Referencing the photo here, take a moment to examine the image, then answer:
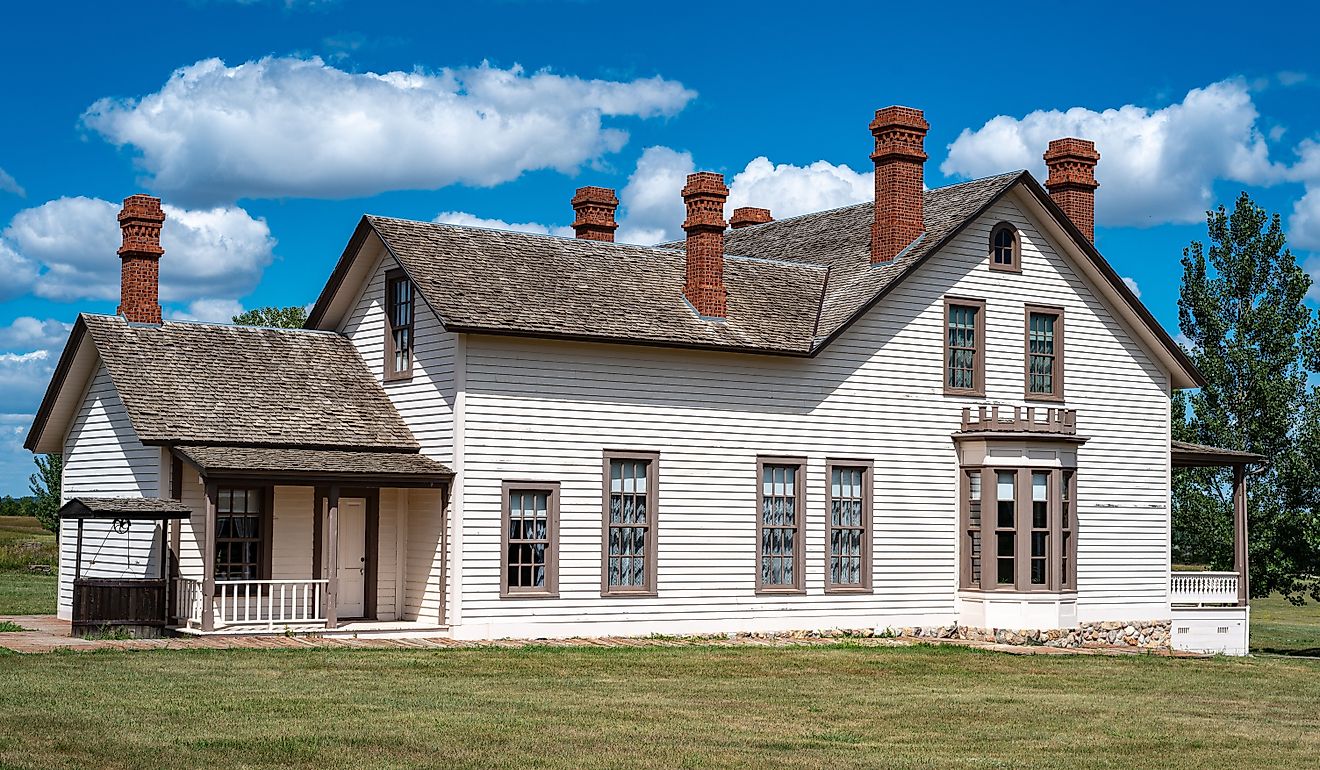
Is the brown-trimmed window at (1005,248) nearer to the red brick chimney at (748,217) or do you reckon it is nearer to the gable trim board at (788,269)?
the gable trim board at (788,269)

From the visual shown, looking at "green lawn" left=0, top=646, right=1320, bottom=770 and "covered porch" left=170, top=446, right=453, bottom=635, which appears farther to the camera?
"covered porch" left=170, top=446, right=453, bottom=635

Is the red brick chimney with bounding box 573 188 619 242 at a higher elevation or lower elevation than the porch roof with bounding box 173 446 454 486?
higher

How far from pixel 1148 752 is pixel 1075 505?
15237 mm

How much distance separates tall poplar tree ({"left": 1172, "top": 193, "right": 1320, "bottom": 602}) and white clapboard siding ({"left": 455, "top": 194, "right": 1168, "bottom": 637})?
8.92 m

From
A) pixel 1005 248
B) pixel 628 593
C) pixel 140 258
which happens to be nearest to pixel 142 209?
pixel 140 258

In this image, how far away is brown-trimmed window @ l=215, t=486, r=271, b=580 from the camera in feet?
84.1

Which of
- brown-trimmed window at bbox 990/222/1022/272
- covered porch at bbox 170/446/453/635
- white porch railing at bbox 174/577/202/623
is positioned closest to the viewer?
covered porch at bbox 170/446/453/635

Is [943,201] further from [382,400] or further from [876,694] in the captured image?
[876,694]

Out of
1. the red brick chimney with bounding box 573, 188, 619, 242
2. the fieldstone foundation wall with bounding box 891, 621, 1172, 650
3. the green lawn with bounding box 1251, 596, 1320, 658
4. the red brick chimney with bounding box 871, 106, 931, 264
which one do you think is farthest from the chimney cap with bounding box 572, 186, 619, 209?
the green lawn with bounding box 1251, 596, 1320, 658

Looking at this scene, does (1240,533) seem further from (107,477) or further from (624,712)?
(107,477)

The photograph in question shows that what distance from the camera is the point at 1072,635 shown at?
29656 mm

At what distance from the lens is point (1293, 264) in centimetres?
4109

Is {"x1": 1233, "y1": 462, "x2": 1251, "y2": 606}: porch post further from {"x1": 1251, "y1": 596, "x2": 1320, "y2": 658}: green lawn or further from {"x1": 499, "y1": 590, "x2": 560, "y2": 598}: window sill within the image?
{"x1": 499, "y1": 590, "x2": 560, "y2": 598}: window sill

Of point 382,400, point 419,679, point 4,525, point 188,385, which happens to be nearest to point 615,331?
point 382,400
